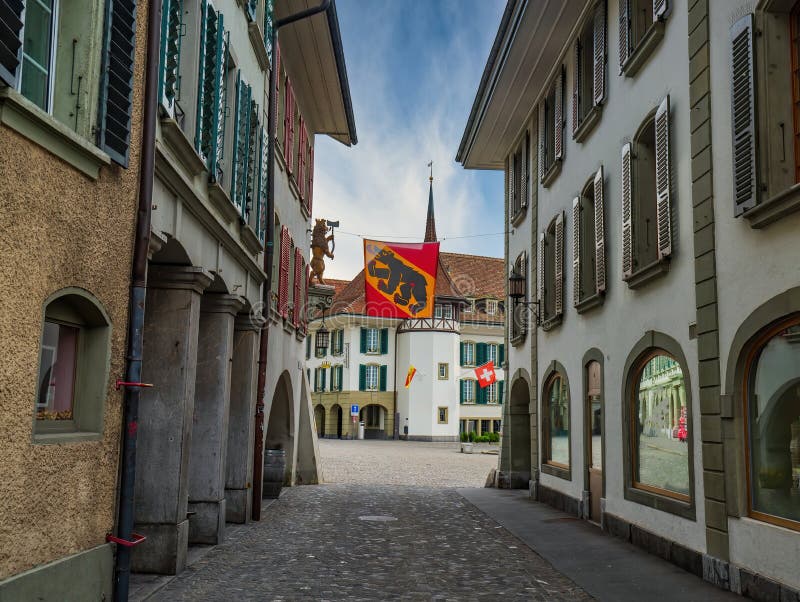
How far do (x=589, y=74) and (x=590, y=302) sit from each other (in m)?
4.02

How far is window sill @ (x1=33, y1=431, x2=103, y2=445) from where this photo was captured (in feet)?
18.2

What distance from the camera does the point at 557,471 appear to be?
623 inches

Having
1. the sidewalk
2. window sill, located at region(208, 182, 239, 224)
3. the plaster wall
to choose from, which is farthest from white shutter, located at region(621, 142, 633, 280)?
window sill, located at region(208, 182, 239, 224)

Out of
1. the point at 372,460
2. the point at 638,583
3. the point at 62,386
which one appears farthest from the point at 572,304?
the point at 372,460

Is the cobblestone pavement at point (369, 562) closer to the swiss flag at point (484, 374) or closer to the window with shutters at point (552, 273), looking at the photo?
the window with shutters at point (552, 273)

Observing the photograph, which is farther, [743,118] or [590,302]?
[590,302]

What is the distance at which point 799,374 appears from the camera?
7230mm

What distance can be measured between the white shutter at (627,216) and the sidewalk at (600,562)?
3.57 m

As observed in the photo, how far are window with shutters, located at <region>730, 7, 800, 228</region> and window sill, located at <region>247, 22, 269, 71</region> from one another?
682cm

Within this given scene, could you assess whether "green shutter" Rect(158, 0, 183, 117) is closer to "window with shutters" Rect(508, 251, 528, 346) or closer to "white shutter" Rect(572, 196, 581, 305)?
"white shutter" Rect(572, 196, 581, 305)

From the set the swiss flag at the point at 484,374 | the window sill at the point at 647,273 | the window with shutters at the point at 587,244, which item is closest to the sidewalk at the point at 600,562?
the window sill at the point at 647,273

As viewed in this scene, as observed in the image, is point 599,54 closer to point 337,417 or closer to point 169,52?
point 169,52

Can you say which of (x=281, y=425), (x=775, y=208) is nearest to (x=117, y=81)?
(x=775, y=208)

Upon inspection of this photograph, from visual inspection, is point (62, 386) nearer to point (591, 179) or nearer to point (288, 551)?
point (288, 551)
